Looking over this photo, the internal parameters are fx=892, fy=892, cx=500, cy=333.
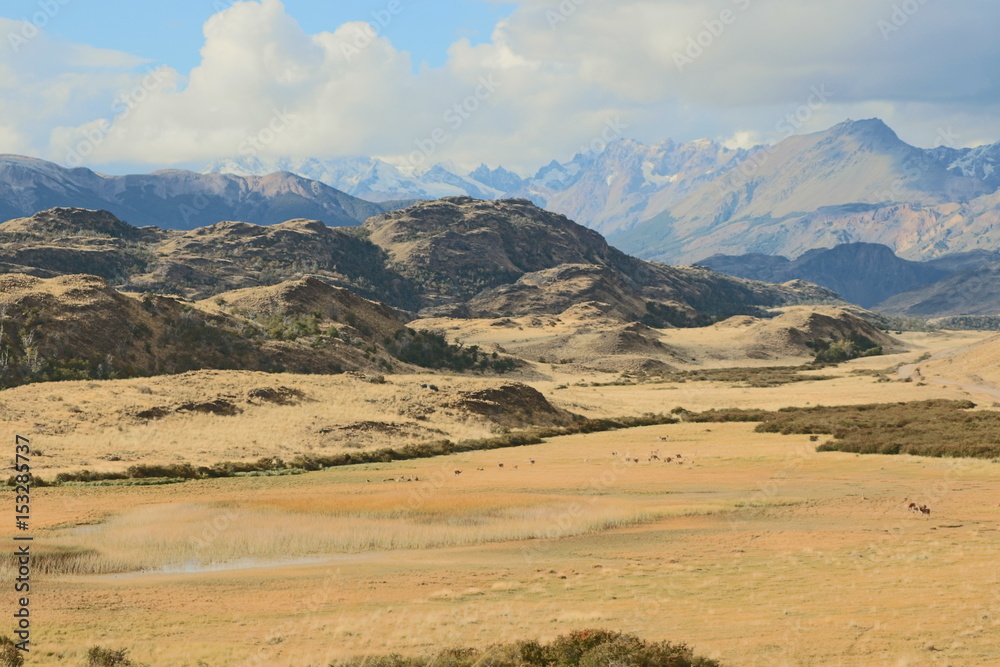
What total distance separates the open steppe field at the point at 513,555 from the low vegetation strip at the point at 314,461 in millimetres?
1851

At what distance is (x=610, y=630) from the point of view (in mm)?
17453

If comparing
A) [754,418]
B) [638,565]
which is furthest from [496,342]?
[638,565]

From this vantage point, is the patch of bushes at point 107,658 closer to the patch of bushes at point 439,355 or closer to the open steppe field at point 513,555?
the open steppe field at point 513,555

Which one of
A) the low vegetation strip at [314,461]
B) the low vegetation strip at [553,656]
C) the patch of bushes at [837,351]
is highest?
the patch of bushes at [837,351]

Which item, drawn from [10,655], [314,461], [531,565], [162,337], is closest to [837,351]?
[162,337]

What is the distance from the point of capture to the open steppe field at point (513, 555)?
17.6 m

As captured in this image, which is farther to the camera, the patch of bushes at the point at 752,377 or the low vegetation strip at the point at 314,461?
the patch of bushes at the point at 752,377

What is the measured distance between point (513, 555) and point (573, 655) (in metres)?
10.7

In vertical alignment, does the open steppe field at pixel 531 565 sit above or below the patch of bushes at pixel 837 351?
below

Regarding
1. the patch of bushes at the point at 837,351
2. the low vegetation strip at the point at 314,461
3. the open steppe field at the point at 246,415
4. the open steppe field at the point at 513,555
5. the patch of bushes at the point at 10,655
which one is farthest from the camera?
the patch of bushes at the point at 837,351

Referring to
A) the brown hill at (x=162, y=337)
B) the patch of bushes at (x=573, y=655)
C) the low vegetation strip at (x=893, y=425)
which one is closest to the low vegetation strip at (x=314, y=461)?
the low vegetation strip at (x=893, y=425)

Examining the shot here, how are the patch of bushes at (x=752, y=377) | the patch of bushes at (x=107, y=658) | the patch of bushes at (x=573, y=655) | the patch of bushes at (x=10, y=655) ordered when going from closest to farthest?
the patch of bushes at (x=573, y=655) → the patch of bushes at (x=10, y=655) → the patch of bushes at (x=107, y=658) → the patch of bushes at (x=752, y=377)

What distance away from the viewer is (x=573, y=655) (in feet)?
51.7

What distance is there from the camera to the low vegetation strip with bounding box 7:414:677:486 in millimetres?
41281
